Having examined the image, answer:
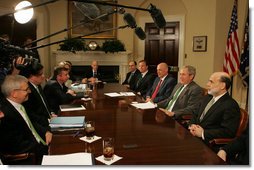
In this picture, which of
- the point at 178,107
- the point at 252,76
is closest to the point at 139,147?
the point at 252,76

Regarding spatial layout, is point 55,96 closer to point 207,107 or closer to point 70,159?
point 207,107

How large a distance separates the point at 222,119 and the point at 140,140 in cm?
84

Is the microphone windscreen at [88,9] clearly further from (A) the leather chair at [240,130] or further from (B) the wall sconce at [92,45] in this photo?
(B) the wall sconce at [92,45]

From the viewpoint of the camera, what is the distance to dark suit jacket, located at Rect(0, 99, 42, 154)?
1.89m

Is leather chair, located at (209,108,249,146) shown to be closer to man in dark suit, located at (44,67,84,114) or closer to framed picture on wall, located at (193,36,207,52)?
man in dark suit, located at (44,67,84,114)

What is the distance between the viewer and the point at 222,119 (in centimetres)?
229

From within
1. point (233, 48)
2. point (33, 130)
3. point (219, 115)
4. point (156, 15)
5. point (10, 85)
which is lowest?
point (33, 130)

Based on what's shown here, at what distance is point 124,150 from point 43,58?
17.4ft

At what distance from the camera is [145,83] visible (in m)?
4.72

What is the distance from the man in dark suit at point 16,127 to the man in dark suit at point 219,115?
1261 millimetres

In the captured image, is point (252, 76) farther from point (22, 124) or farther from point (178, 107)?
point (178, 107)

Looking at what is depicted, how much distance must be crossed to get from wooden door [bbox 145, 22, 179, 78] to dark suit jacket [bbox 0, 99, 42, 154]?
15.7 ft

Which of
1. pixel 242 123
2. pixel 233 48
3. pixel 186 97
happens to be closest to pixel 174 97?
pixel 186 97

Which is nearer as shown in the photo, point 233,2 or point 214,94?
point 214,94
